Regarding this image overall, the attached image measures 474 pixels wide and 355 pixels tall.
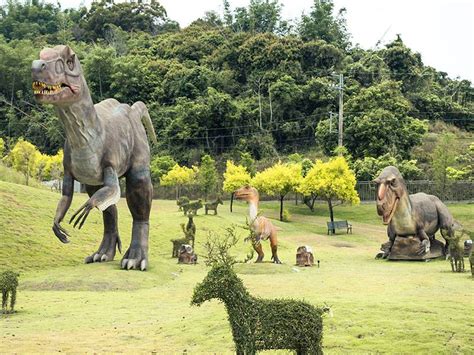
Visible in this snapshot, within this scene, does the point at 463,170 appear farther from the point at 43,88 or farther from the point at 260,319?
the point at 260,319

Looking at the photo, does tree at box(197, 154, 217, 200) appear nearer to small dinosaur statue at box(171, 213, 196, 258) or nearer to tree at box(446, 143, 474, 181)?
tree at box(446, 143, 474, 181)

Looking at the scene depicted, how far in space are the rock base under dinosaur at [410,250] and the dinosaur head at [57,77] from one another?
41.8 feet

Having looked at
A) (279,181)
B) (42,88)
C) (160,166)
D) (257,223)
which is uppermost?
(42,88)

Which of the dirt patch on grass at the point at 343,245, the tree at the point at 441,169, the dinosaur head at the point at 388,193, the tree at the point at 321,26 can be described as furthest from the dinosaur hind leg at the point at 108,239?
the tree at the point at 321,26

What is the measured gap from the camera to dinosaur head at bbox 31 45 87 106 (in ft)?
48.9

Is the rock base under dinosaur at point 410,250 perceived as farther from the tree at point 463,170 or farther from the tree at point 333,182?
the tree at point 463,170

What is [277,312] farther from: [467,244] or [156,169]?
[156,169]

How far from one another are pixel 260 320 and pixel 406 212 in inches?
605

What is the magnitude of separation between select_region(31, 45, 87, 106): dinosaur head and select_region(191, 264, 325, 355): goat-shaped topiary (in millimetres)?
8403

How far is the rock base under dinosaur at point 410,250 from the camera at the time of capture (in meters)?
22.8

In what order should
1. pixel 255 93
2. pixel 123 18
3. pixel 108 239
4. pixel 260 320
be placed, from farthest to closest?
1. pixel 123 18
2. pixel 255 93
3. pixel 108 239
4. pixel 260 320

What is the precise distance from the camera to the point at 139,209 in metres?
19.3

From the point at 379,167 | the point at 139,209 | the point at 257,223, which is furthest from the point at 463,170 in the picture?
the point at 139,209

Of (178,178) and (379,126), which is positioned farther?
(379,126)
